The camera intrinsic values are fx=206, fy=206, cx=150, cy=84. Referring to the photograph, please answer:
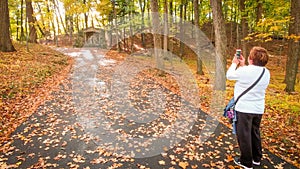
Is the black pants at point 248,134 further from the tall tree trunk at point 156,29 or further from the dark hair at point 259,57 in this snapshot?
the tall tree trunk at point 156,29

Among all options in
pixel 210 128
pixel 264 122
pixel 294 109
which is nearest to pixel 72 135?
pixel 210 128

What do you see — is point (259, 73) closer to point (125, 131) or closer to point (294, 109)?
point (125, 131)

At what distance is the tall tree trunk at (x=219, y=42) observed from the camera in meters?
8.23

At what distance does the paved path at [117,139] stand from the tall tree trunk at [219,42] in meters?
2.26

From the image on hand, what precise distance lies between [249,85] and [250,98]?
8.6 inches

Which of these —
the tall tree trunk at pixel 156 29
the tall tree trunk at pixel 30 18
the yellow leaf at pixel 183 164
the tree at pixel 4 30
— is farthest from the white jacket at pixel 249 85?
the tall tree trunk at pixel 30 18

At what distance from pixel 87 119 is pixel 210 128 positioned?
3.54 meters

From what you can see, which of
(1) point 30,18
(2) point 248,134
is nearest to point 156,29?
(2) point 248,134

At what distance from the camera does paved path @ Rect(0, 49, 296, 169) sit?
408 cm

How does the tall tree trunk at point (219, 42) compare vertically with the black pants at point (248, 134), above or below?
above

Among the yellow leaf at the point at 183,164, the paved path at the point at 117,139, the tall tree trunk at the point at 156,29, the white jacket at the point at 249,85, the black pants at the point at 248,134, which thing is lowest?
the yellow leaf at the point at 183,164

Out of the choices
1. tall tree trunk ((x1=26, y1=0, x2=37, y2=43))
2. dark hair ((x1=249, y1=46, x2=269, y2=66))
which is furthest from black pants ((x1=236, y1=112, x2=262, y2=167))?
tall tree trunk ((x1=26, y1=0, x2=37, y2=43))

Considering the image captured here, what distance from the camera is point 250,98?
336 centimetres

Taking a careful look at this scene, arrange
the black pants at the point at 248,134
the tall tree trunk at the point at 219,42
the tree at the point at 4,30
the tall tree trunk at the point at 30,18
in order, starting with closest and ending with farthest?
the black pants at the point at 248,134, the tall tree trunk at the point at 219,42, the tree at the point at 4,30, the tall tree trunk at the point at 30,18
